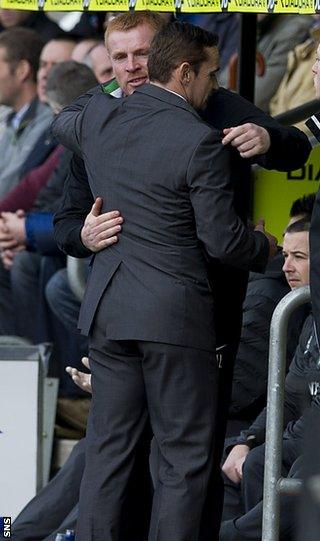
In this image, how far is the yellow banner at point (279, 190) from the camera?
6.69 m

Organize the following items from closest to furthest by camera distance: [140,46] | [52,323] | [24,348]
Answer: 1. [140,46]
2. [24,348]
3. [52,323]

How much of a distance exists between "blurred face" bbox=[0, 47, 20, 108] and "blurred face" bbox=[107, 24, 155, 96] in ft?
15.2

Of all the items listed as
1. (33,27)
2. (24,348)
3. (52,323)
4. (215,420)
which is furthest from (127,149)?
(33,27)

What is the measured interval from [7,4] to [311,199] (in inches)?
57.0

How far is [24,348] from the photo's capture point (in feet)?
22.1

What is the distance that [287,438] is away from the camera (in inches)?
217

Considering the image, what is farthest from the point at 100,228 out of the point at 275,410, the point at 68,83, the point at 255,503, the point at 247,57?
the point at 68,83

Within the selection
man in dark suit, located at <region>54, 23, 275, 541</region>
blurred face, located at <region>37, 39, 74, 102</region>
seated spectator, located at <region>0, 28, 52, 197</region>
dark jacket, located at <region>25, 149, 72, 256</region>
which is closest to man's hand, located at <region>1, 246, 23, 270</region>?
dark jacket, located at <region>25, 149, 72, 256</region>

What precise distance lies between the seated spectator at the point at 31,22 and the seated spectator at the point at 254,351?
5.58 metres

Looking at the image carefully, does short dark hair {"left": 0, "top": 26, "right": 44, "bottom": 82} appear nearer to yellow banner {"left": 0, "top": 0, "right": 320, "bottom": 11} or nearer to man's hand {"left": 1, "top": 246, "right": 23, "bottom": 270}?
man's hand {"left": 1, "top": 246, "right": 23, "bottom": 270}

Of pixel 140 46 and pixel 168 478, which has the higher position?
pixel 140 46

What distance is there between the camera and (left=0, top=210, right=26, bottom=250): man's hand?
27.6ft

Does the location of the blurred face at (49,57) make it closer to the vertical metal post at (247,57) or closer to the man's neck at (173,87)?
the vertical metal post at (247,57)

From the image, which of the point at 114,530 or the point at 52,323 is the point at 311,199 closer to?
the point at 114,530
